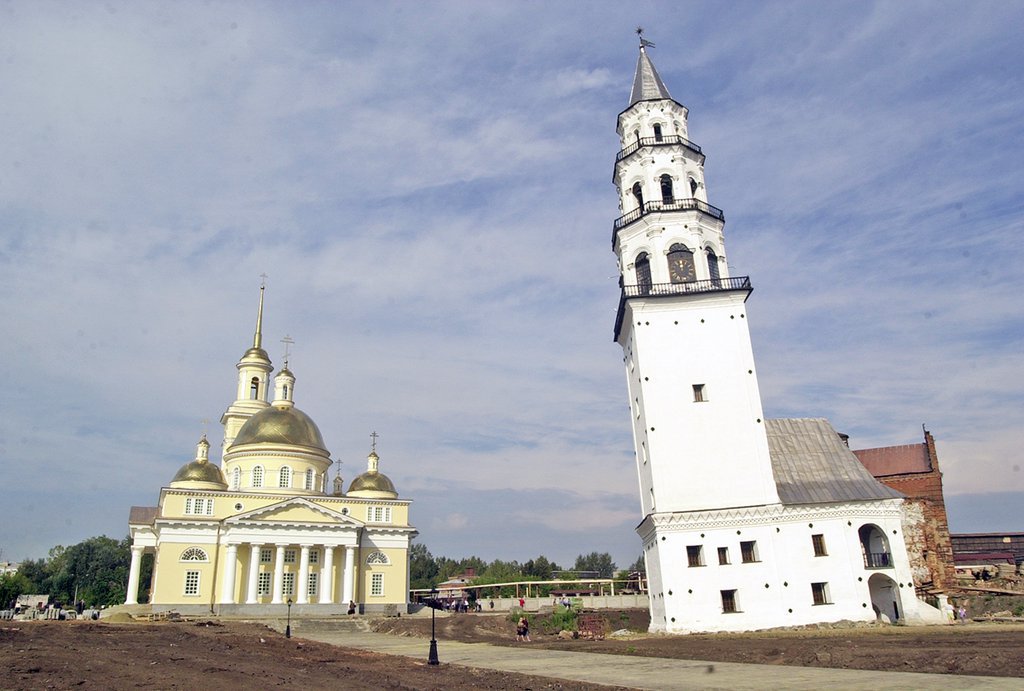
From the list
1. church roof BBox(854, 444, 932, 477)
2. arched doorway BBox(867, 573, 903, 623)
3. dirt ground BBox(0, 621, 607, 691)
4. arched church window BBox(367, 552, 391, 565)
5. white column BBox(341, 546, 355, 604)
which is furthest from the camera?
arched church window BBox(367, 552, 391, 565)

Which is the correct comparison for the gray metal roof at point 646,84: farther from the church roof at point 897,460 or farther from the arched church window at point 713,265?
the church roof at point 897,460

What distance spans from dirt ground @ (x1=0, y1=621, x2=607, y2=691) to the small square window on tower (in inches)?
602

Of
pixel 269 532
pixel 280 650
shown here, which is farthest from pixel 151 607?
pixel 280 650

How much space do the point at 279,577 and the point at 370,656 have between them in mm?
31516

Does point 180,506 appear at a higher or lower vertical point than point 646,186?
lower

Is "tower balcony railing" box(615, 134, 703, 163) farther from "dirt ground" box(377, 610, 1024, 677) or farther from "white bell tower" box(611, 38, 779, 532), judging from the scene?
"dirt ground" box(377, 610, 1024, 677)

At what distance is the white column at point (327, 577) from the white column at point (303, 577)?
113 centimetres

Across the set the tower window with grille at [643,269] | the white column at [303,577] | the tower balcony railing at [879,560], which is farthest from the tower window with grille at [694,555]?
the white column at [303,577]

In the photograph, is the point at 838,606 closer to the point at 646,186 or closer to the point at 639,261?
the point at 639,261

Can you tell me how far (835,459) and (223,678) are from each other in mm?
29297

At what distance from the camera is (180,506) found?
51969mm

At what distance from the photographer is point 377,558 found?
183 feet

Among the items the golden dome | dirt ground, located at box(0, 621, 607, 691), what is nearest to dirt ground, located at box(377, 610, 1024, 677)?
dirt ground, located at box(0, 621, 607, 691)

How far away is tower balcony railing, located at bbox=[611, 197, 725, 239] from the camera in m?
36.2
